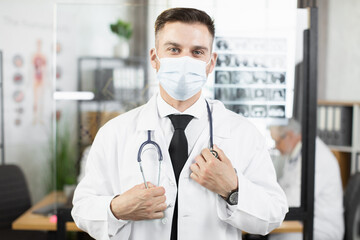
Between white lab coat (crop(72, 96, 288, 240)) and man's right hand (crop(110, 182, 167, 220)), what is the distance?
4cm

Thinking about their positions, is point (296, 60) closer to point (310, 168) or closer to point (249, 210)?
point (310, 168)

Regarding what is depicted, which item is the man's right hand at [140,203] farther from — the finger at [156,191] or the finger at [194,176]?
the finger at [194,176]

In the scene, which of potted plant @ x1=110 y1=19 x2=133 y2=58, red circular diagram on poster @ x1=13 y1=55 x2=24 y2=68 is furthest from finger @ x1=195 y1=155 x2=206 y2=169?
red circular diagram on poster @ x1=13 y1=55 x2=24 y2=68

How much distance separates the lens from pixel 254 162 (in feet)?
4.48

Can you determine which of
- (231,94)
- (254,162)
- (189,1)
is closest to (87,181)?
(254,162)

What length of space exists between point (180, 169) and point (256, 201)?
0.28 m

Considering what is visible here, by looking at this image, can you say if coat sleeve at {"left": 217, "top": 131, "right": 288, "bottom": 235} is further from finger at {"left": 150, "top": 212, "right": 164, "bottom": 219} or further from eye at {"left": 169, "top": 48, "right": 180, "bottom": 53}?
eye at {"left": 169, "top": 48, "right": 180, "bottom": 53}

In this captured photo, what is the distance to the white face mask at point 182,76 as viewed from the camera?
1.31m

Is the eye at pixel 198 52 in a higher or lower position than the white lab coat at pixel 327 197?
higher

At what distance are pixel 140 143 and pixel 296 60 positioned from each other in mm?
859

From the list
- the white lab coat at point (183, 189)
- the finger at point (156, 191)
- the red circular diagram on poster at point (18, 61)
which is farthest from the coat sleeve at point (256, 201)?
the red circular diagram on poster at point (18, 61)

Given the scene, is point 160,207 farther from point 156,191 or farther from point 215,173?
point 215,173

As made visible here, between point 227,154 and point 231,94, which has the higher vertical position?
point 231,94

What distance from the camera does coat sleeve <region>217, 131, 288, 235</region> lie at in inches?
49.4
